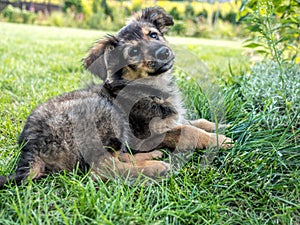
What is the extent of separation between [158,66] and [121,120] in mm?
643

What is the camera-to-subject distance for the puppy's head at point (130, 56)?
10.2 feet

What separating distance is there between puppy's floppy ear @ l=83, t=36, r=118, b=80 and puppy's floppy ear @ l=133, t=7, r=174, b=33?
0.65 meters

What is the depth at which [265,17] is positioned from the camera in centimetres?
356

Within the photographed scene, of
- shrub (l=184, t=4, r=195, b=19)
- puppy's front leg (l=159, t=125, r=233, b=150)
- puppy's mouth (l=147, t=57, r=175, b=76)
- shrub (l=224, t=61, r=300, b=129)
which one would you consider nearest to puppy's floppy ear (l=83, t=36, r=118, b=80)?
puppy's mouth (l=147, t=57, r=175, b=76)

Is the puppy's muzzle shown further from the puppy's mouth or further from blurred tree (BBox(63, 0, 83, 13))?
blurred tree (BBox(63, 0, 83, 13))

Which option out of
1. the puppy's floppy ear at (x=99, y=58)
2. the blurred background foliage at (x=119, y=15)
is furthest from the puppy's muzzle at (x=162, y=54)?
the blurred background foliage at (x=119, y=15)

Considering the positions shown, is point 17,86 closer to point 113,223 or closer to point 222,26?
point 113,223

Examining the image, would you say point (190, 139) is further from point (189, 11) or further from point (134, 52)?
point (189, 11)

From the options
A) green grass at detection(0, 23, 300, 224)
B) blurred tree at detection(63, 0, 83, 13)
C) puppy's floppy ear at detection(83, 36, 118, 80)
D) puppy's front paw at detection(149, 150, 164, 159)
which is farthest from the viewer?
blurred tree at detection(63, 0, 83, 13)

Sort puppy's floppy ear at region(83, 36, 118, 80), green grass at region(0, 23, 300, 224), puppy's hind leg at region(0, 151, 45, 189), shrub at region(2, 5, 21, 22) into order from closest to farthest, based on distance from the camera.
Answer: green grass at region(0, 23, 300, 224)
puppy's hind leg at region(0, 151, 45, 189)
puppy's floppy ear at region(83, 36, 118, 80)
shrub at region(2, 5, 21, 22)

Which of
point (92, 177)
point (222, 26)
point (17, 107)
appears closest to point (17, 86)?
point (17, 107)

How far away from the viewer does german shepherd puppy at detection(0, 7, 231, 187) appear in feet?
8.31

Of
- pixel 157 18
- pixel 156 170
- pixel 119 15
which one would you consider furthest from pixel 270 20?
pixel 119 15

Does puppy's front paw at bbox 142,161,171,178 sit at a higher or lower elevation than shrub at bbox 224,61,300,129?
lower
